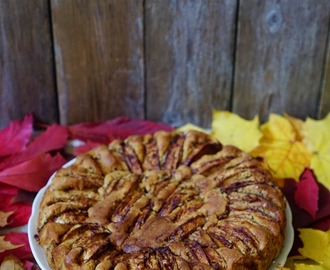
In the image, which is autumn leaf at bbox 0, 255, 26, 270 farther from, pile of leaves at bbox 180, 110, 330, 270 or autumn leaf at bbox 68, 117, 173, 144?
pile of leaves at bbox 180, 110, 330, 270

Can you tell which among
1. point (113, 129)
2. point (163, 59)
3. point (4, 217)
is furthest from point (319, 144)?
point (4, 217)

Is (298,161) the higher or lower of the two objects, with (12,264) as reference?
higher

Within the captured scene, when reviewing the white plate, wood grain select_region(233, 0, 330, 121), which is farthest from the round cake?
wood grain select_region(233, 0, 330, 121)

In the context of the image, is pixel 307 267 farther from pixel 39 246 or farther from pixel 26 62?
pixel 26 62

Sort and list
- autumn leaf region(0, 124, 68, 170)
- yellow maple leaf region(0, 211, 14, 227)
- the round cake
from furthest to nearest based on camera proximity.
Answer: autumn leaf region(0, 124, 68, 170) → yellow maple leaf region(0, 211, 14, 227) → the round cake

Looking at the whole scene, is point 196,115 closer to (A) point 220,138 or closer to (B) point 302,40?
(A) point 220,138

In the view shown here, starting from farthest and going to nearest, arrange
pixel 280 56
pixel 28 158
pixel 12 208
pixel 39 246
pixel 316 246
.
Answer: pixel 280 56
pixel 28 158
pixel 12 208
pixel 316 246
pixel 39 246
